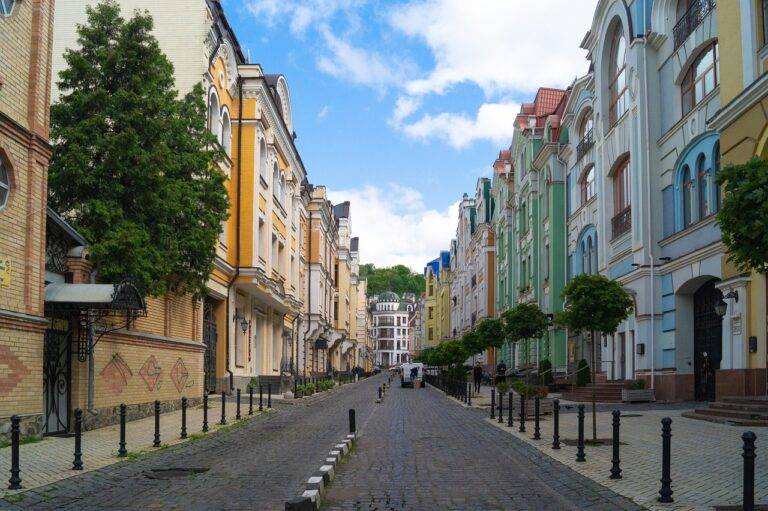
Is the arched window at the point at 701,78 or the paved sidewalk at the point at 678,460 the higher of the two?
the arched window at the point at 701,78

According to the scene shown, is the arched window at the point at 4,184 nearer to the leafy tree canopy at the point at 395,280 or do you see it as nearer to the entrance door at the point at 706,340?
the entrance door at the point at 706,340

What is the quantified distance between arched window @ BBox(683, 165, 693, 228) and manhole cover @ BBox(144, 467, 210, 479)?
1818 cm

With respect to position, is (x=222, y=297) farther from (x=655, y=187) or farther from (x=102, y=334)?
(x=655, y=187)

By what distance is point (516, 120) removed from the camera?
171 feet

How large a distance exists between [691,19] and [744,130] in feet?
22.9

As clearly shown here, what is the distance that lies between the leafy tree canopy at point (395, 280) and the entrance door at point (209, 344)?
152048 millimetres

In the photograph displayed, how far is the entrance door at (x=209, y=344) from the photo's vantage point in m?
29.5

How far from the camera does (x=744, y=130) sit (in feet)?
62.5

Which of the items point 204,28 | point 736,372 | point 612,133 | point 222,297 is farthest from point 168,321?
point 612,133

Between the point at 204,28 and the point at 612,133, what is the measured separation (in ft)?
49.8

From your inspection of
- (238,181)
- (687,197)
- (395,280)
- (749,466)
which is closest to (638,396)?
(687,197)

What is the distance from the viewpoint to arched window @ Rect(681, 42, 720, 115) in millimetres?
23188

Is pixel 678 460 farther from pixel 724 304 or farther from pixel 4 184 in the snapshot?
pixel 4 184

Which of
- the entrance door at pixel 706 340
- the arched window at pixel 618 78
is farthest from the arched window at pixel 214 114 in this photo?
the entrance door at pixel 706 340
